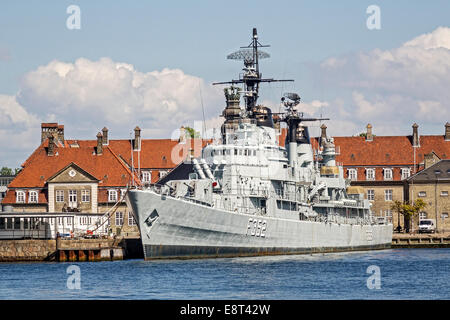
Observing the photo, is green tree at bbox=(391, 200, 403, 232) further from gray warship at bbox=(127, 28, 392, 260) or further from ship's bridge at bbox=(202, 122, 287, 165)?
ship's bridge at bbox=(202, 122, 287, 165)

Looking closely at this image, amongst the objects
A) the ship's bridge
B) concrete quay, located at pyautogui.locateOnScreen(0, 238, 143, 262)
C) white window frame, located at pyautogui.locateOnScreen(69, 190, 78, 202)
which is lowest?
concrete quay, located at pyautogui.locateOnScreen(0, 238, 143, 262)

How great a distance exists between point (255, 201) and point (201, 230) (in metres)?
7.52

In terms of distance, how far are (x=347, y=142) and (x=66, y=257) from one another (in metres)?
52.3

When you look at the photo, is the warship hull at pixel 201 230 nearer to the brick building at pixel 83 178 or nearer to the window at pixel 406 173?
the brick building at pixel 83 178

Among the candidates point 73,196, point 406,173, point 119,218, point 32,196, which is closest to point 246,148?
point 119,218

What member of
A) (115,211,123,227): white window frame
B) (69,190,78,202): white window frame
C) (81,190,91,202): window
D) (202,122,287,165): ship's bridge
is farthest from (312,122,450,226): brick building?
(202,122,287,165): ship's bridge

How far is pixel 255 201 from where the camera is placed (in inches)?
2618

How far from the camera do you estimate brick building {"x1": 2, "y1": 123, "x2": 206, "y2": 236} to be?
94.3m

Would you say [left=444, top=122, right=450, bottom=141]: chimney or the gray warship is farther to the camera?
[left=444, top=122, right=450, bottom=141]: chimney

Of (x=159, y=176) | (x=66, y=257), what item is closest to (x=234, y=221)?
(x=66, y=257)

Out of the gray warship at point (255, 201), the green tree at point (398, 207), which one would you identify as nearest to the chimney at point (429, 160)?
the green tree at point (398, 207)

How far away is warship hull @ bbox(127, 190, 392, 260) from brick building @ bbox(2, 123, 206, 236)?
25845 mm
